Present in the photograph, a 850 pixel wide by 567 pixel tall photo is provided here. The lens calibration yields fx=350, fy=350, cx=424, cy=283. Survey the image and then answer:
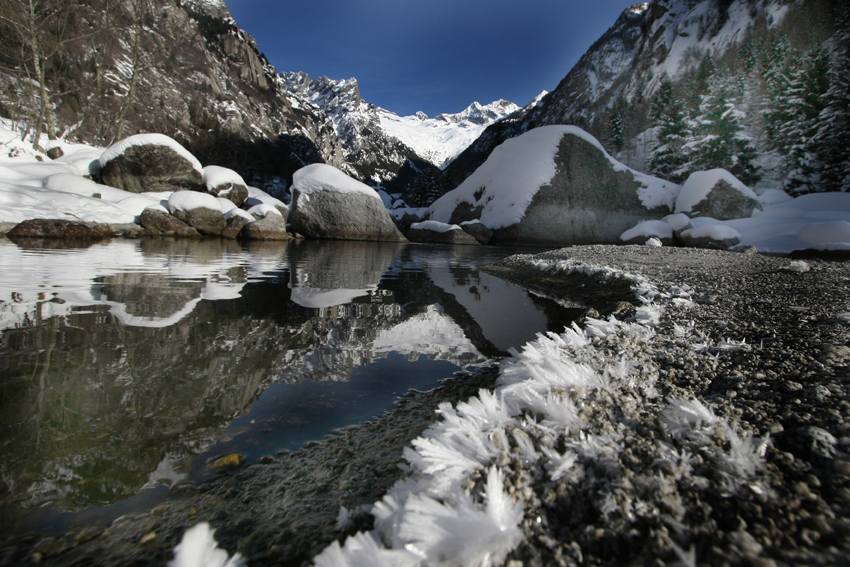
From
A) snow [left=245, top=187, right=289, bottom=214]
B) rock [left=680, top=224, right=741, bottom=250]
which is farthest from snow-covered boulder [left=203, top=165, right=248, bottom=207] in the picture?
rock [left=680, top=224, right=741, bottom=250]

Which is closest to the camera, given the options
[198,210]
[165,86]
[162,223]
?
[162,223]

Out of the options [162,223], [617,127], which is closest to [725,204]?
[617,127]

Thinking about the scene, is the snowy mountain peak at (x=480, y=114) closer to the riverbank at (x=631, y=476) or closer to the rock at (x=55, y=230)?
the rock at (x=55, y=230)

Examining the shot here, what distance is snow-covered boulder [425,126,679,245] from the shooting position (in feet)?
46.4

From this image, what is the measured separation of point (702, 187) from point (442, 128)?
451ft

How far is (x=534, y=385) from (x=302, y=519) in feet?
2.05

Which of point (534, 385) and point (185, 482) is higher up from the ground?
point (534, 385)

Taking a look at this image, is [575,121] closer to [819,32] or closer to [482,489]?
[819,32]

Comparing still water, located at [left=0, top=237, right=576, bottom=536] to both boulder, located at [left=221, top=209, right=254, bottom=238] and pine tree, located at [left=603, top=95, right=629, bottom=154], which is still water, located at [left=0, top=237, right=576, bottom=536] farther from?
pine tree, located at [left=603, top=95, right=629, bottom=154]

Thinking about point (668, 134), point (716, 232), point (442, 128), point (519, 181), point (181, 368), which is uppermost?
point (442, 128)

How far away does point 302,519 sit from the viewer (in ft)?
2.45

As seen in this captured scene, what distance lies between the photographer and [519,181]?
14.6 metres

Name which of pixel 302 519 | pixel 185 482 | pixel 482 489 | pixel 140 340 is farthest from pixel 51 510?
pixel 140 340

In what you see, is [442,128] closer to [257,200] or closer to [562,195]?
[562,195]
